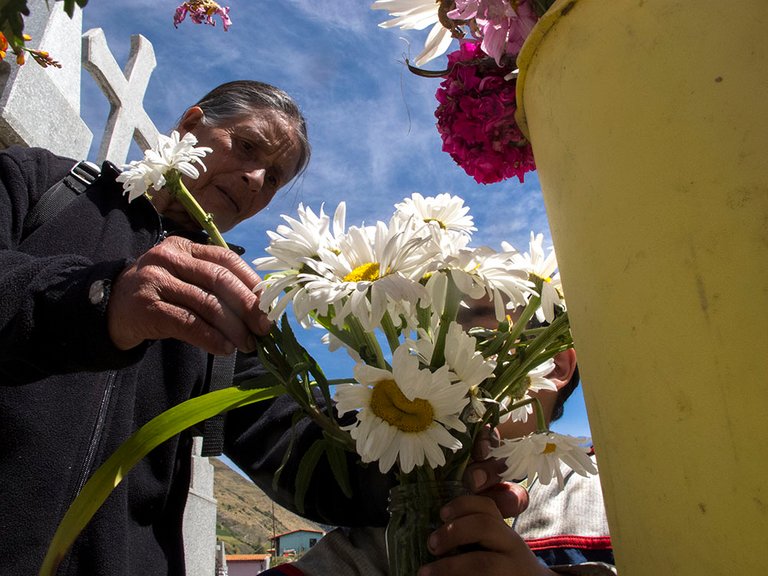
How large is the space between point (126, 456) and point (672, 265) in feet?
1.72

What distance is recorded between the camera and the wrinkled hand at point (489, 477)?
2.21 ft

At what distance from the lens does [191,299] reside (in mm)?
608

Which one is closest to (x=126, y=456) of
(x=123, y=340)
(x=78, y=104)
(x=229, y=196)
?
(x=123, y=340)

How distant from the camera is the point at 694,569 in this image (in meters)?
0.32

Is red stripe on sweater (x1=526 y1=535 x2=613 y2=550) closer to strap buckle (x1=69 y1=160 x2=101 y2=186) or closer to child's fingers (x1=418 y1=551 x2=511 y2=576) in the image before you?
child's fingers (x1=418 y1=551 x2=511 y2=576)

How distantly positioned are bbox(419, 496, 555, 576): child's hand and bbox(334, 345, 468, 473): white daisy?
59mm

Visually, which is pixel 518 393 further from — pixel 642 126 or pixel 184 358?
pixel 184 358

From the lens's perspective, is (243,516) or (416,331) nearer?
(416,331)

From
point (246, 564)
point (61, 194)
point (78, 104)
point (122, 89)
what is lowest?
point (246, 564)

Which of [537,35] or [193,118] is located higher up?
[193,118]

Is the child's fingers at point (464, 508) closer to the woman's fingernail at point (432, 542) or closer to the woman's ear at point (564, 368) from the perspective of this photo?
the woman's fingernail at point (432, 542)

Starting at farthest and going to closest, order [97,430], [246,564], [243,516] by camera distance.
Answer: [243,516]
[246,564]
[97,430]

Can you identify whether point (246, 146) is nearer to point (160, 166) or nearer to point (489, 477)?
point (160, 166)

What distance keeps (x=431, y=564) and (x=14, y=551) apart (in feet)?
2.60
